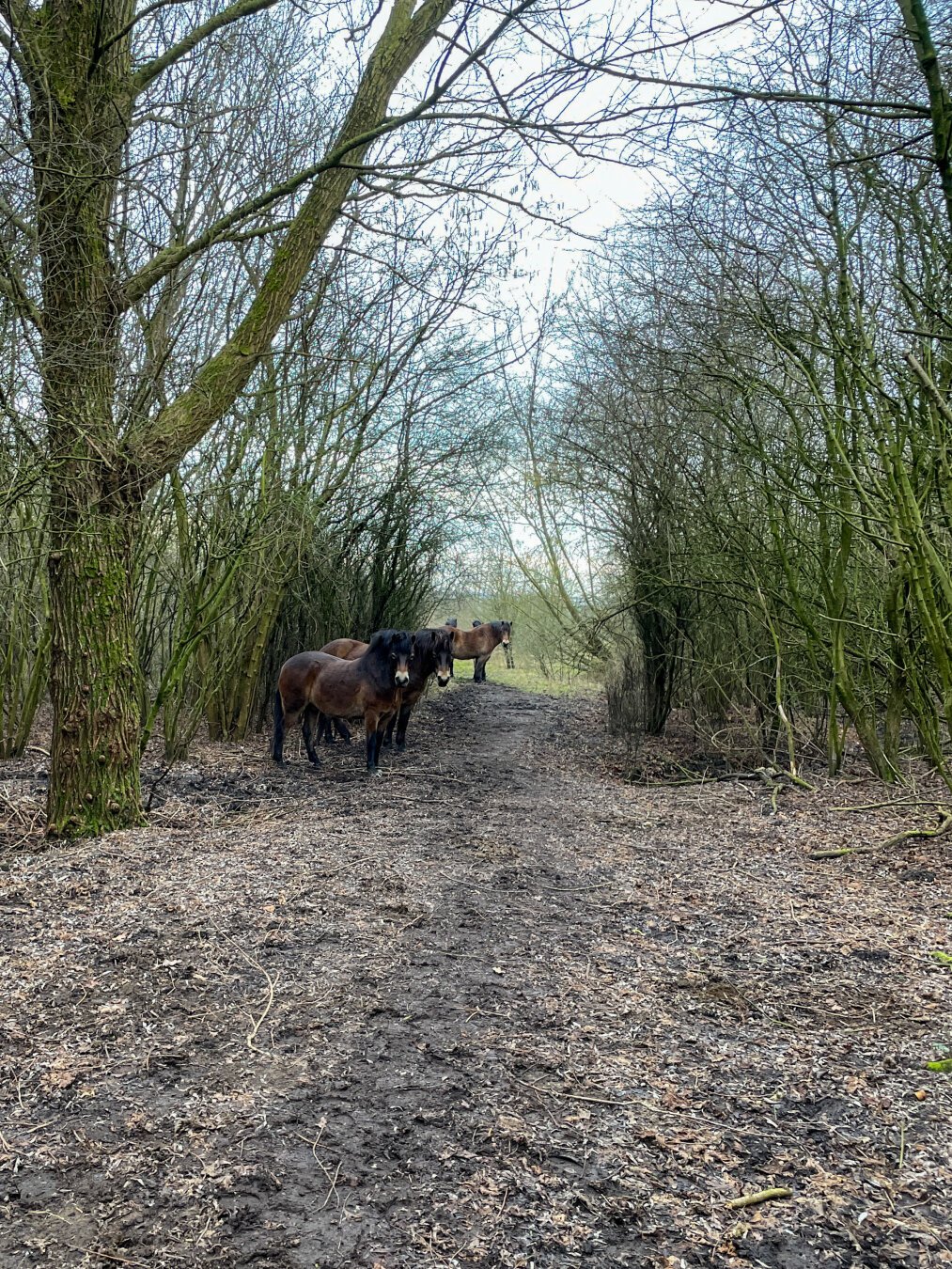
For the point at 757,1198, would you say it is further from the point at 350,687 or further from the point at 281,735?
the point at 281,735

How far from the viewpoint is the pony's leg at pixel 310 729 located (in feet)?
28.7

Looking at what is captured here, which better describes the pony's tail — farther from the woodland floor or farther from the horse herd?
the woodland floor

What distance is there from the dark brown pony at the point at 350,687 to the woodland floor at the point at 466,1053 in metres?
2.83

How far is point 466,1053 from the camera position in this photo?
2.79 m

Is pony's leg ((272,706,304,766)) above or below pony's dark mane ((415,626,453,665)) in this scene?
below

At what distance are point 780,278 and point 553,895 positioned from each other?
5017 millimetres

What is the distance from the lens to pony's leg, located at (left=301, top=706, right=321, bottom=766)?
876 centimetres

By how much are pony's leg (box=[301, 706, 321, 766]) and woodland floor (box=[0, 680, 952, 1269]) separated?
313 cm

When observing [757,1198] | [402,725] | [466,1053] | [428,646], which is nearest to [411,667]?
[428,646]

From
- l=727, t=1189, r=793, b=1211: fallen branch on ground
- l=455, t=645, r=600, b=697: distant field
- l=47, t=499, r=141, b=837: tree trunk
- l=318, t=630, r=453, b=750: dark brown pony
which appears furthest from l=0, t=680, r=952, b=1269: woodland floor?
l=455, t=645, r=600, b=697: distant field

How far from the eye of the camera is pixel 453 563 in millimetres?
17562

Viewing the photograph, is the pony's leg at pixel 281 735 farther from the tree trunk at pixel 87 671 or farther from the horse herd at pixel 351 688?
the tree trunk at pixel 87 671

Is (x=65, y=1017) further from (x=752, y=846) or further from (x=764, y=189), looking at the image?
(x=764, y=189)

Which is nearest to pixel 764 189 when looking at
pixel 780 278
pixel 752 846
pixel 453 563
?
pixel 780 278
